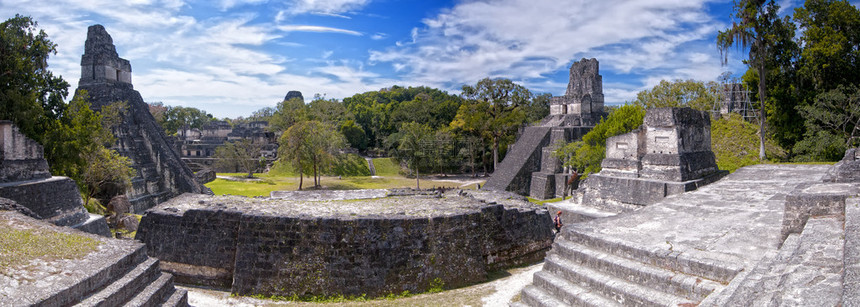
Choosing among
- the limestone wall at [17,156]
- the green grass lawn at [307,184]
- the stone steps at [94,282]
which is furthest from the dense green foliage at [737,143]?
the limestone wall at [17,156]

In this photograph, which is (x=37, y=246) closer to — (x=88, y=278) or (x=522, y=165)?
(x=88, y=278)

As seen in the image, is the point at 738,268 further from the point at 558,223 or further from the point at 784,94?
the point at 784,94

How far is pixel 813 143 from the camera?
49.2 feet

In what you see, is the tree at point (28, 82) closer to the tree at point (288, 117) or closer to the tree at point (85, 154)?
the tree at point (85, 154)

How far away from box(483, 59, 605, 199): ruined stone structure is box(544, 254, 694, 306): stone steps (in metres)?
16.4

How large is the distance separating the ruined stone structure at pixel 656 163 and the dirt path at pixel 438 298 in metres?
3.24

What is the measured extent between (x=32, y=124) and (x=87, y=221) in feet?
12.4

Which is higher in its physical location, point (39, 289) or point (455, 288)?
point (39, 289)

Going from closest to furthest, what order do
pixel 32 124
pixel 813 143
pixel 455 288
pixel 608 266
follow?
pixel 608 266
pixel 455 288
pixel 32 124
pixel 813 143

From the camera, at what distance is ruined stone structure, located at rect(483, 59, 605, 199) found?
22375mm

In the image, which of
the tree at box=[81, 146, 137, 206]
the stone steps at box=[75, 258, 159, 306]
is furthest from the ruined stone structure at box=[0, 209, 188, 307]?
the tree at box=[81, 146, 137, 206]

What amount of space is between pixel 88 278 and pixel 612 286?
5618 mm

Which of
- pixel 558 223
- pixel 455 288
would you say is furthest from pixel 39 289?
pixel 558 223

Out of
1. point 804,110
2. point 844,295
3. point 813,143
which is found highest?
point 804,110
